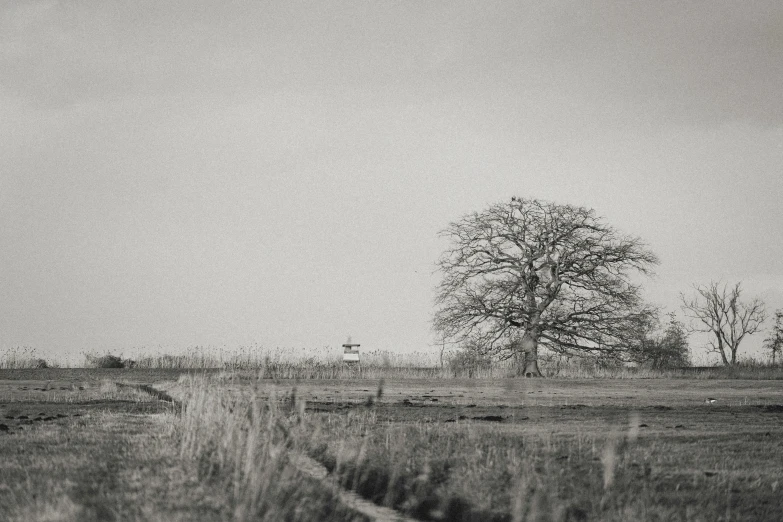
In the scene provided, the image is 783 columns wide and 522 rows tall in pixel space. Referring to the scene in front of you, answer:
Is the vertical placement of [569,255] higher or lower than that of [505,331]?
higher

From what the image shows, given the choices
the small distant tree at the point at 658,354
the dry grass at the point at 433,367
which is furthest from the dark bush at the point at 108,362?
the small distant tree at the point at 658,354

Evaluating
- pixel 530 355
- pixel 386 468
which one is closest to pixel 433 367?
pixel 530 355

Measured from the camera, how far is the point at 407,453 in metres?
9.83

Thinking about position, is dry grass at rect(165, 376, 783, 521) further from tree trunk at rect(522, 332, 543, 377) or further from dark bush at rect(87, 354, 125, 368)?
dark bush at rect(87, 354, 125, 368)

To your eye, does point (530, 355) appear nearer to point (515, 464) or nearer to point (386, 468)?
point (386, 468)

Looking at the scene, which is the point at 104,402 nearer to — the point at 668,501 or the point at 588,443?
the point at 588,443

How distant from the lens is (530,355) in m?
41.1

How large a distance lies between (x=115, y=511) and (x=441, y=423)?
24.9 feet

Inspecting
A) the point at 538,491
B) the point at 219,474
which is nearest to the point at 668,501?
the point at 538,491

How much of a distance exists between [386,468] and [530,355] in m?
32.7

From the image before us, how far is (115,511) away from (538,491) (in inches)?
141

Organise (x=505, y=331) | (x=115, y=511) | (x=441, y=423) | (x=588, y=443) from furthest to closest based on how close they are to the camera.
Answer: (x=505, y=331) → (x=441, y=423) → (x=588, y=443) → (x=115, y=511)

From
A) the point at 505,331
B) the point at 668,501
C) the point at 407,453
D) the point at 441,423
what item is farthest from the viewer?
the point at 505,331

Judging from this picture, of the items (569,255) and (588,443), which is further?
(569,255)
